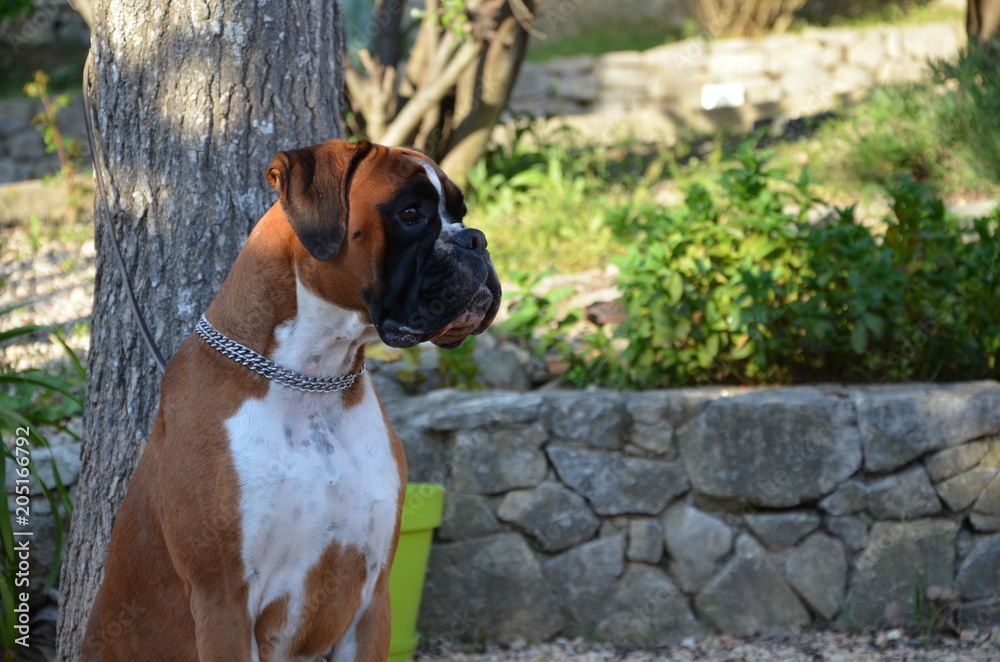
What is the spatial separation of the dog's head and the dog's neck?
0.13 feet

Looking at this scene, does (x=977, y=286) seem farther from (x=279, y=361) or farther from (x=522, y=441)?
(x=279, y=361)

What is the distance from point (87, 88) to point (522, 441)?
1944 millimetres

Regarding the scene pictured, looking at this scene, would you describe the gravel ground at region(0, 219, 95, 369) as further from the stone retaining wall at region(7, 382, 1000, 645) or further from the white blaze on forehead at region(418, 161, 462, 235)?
the white blaze on forehead at region(418, 161, 462, 235)

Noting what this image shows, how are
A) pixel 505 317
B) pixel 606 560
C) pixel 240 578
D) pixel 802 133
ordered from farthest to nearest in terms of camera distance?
pixel 802 133 → pixel 505 317 → pixel 606 560 → pixel 240 578

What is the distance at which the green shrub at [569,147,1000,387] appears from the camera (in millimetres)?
3824

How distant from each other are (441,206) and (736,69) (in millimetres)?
10486

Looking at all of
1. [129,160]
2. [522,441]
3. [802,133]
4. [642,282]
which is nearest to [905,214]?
[642,282]

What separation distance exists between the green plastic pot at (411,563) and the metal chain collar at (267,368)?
1.17 m

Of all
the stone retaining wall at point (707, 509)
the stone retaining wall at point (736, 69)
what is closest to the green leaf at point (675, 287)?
the stone retaining wall at point (707, 509)

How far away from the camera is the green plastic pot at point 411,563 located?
3.33 meters

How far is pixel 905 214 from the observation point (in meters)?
3.98

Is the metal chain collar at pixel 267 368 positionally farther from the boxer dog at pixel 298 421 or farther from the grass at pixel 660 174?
the grass at pixel 660 174

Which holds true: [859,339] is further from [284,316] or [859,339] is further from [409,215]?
[284,316]

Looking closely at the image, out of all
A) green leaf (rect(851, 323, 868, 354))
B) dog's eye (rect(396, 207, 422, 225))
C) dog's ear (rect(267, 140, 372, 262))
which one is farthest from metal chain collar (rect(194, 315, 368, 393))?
green leaf (rect(851, 323, 868, 354))
